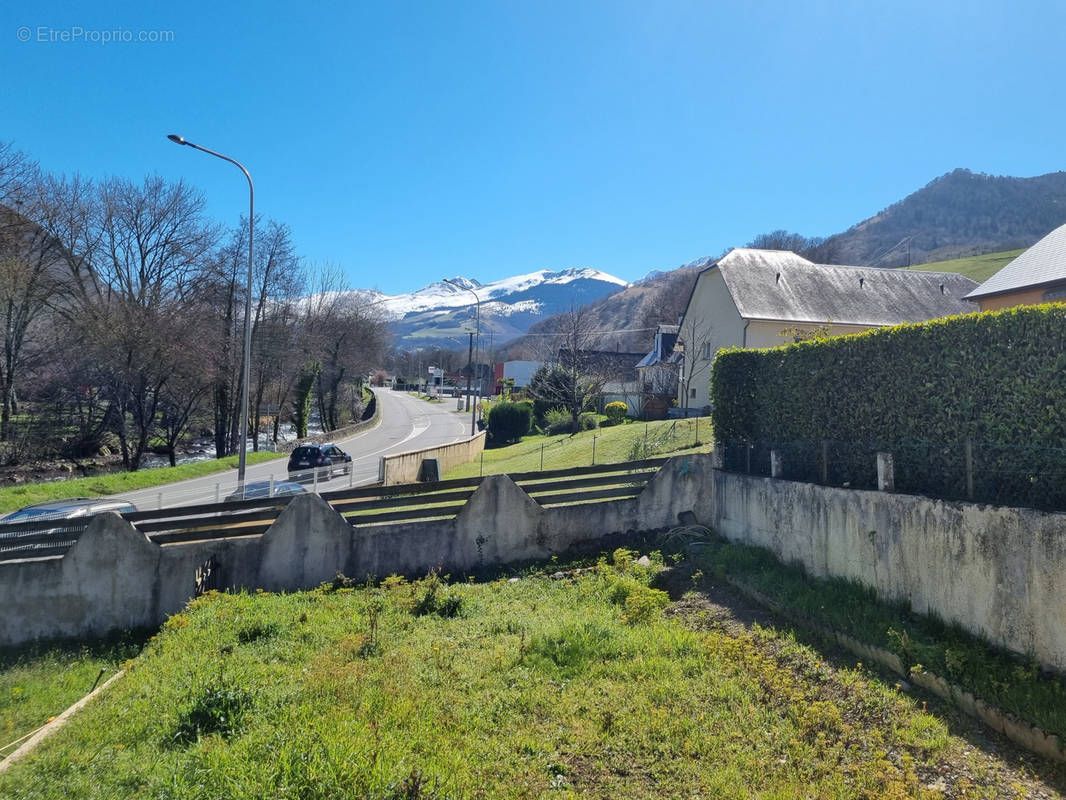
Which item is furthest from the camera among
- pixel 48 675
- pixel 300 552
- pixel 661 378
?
pixel 661 378

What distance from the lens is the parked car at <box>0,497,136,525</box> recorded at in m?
12.3

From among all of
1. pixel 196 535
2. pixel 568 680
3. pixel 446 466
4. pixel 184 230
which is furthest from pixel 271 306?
pixel 568 680

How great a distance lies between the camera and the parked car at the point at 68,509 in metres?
12.3

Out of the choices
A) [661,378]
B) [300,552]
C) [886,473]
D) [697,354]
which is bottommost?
[300,552]

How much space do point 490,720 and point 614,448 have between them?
16.8 m

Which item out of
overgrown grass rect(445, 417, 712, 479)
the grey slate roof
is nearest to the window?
the grey slate roof

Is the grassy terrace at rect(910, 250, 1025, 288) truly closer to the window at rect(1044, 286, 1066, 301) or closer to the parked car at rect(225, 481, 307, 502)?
the window at rect(1044, 286, 1066, 301)

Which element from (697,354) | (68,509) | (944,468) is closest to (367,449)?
(697,354)

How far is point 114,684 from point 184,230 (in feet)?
131

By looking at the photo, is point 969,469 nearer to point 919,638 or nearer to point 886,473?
point 886,473

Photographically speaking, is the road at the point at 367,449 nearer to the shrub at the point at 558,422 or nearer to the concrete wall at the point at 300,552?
the concrete wall at the point at 300,552

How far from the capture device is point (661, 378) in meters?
37.5

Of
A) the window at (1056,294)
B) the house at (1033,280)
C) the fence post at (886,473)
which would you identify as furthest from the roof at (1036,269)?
the fence post at (886,473)

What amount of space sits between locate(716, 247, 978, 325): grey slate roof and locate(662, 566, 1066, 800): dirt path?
21946mm
